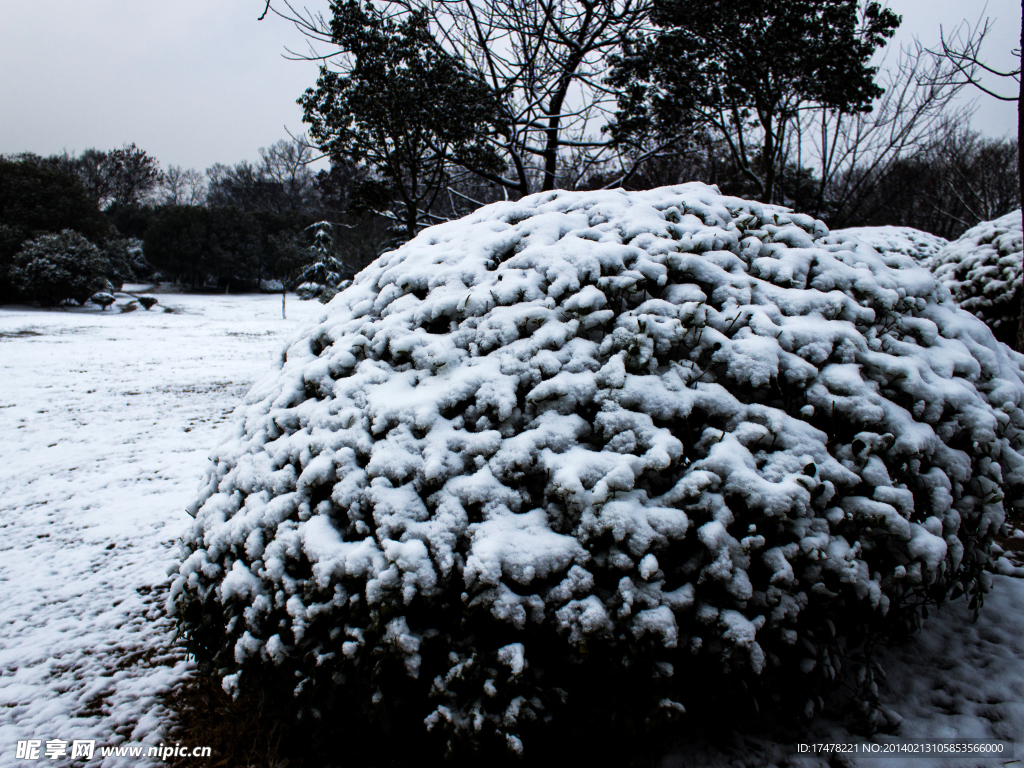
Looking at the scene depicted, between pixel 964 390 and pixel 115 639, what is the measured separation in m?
4.09

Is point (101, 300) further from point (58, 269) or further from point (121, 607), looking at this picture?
point (121, 607)

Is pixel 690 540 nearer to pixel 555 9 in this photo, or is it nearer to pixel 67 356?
pixel 555 9

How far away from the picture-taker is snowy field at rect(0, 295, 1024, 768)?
2.08 metres

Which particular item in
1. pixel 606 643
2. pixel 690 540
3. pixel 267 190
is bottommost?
pixel 606 643

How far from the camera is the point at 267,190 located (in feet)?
161

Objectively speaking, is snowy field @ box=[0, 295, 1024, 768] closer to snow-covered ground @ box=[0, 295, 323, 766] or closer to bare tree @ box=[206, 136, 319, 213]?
snow-covered ground @ box=[0, 295, 323, 766]

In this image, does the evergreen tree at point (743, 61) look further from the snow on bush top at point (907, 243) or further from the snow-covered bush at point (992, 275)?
the snow-covered bush at point (992, 275)

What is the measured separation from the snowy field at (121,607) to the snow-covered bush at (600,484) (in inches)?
10.5

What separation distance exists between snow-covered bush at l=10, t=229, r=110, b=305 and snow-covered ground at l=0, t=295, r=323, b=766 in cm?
1309

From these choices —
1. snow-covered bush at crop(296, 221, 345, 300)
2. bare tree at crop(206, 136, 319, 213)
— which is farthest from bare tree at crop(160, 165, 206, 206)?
snow-covered bush at crop(296, 221, 345, 300)

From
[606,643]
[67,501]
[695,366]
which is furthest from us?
[67,501]

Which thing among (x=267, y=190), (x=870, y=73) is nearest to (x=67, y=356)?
(x=870, y=73)

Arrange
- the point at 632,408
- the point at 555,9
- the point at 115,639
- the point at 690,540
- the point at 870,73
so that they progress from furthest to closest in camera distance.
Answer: the point at 870,73 < the point at 555,9 < the point at 115,639 < the point at 632,408 < the point at 690,540

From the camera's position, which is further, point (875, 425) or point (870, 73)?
point (870, 73)
